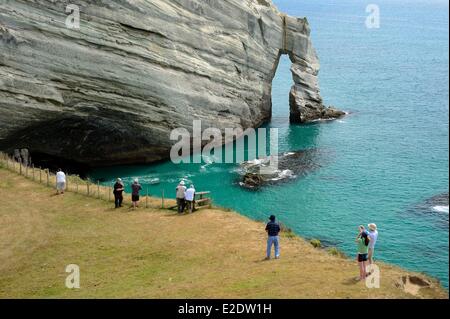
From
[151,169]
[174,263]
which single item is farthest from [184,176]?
[174,263]

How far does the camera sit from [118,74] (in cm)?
5947

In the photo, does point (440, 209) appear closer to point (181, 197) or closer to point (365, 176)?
point (365, 176)

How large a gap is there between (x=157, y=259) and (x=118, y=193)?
33.5ft

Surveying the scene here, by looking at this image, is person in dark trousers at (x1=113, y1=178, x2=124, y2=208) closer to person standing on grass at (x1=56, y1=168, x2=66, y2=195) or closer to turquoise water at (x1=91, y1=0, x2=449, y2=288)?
person standing on grass at (x1=56, y1=168, x2=66, y2=195)

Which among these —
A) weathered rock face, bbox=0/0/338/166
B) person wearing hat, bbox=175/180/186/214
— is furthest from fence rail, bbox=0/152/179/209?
weathered rock face, bbox=0/0/338/166

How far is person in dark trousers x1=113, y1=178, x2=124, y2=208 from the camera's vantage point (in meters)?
40.3

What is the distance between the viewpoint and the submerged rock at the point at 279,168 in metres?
60.3

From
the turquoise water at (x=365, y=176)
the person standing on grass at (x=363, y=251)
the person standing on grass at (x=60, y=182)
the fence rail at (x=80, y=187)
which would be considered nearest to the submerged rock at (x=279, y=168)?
the turquoise water at (x=365, y=176)

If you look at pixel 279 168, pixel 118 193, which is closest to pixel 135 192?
pixel 118 193

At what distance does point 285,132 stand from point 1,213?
164ft

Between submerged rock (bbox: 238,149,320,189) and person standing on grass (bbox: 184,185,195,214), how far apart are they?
64.4 ft

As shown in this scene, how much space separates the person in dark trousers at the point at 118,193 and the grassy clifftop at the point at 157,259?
2.03 feet

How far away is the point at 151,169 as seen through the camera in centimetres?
6544
